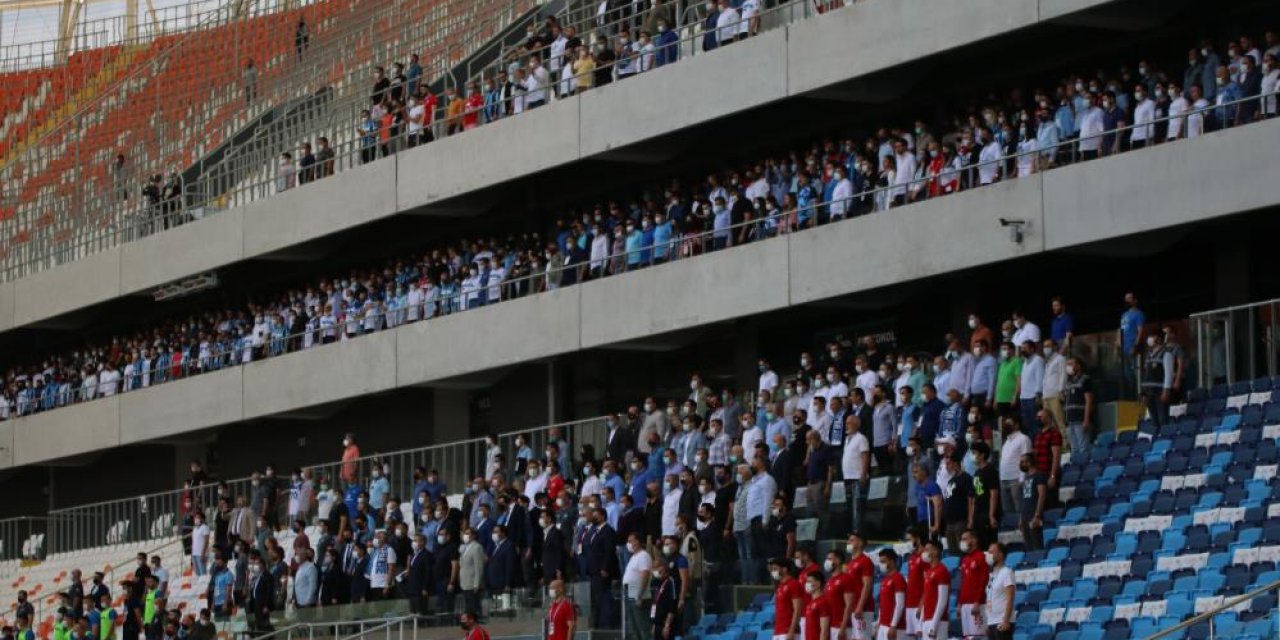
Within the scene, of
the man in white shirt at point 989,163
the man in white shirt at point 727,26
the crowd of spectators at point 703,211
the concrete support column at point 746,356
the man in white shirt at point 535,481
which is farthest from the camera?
the concrete support column at point 746,356

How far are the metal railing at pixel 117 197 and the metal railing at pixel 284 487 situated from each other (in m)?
5.11

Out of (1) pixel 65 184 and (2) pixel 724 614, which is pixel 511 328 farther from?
(1) pixel 65 184

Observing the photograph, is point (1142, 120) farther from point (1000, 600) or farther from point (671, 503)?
point (1000, 600)

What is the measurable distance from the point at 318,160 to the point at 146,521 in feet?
21.9

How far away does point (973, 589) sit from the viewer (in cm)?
1992

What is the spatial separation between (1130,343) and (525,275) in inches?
494

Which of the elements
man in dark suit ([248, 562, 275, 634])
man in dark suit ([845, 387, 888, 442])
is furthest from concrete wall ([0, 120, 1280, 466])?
man in dark suit ([248, 562, 275, 634])

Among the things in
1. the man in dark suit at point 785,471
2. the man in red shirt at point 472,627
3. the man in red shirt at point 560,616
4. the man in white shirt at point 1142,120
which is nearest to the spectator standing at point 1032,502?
the man in dark suit at point 785,471

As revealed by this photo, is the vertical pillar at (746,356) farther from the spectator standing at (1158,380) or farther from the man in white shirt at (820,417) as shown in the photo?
the spectator standing at (1158,380)

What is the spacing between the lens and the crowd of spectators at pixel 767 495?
22.2 meters

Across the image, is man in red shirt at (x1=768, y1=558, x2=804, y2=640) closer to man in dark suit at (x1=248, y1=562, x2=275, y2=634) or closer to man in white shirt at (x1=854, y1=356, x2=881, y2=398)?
man in white shirt at (x1=854, y1=356, x2=881, y2=398)

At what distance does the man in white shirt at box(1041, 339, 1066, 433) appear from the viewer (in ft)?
78.5

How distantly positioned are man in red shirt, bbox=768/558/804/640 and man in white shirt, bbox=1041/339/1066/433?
3852 mm

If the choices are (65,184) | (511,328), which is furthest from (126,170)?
(511,328)
